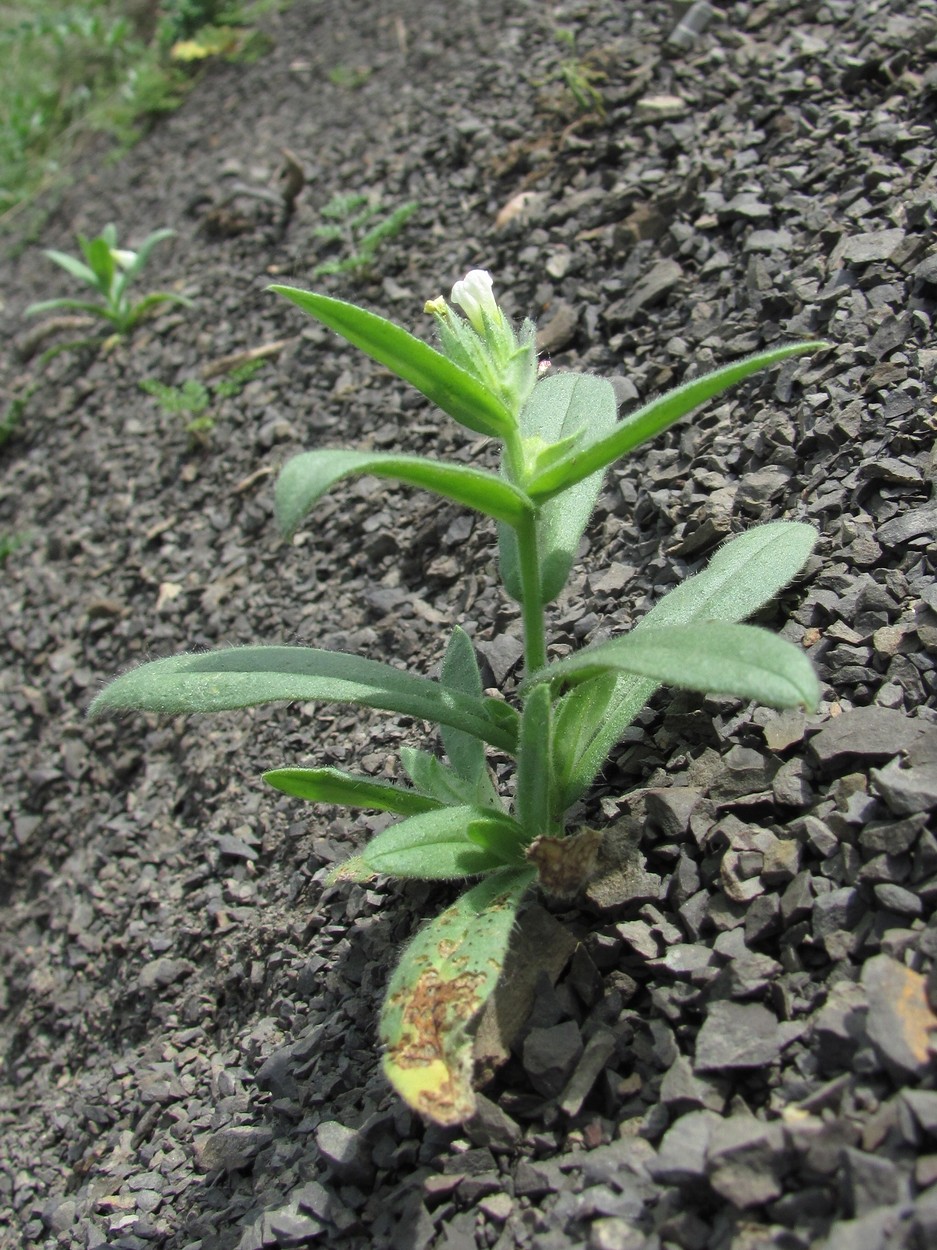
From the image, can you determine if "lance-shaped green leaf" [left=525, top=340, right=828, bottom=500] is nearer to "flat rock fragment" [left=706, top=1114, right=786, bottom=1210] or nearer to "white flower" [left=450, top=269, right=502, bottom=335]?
"white flower" [left=450, top=269, right=502, bottom=335]

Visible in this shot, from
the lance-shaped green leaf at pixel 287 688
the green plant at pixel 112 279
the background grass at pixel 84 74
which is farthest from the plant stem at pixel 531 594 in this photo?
the background grass at pixel 84 74

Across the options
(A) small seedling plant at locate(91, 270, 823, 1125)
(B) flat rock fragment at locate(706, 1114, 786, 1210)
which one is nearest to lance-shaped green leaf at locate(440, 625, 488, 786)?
(A) small seedling plant at locate(91, 270, 823, 1125)

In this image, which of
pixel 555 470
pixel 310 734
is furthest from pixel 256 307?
pixel 555 470

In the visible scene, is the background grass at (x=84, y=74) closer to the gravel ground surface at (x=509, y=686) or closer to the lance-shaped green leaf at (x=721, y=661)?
the gravel ground surface at (x=509, y=686)

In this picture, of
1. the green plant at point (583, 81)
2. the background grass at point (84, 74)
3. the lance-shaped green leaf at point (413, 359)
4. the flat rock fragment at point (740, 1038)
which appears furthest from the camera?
the background grass at point (84, 74)

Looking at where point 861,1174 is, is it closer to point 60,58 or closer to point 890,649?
point 890,649
